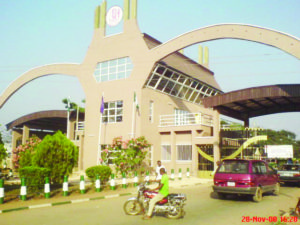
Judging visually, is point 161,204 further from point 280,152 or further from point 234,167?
point 280,152

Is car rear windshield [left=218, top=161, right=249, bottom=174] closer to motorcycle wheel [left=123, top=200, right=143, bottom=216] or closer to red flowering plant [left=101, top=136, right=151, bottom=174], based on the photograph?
motorcycle wheel [left=123, top=200, right=143, bottom=216]

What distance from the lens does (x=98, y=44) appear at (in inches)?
1319

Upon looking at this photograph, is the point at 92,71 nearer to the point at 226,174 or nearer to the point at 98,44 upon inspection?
the point at 98,44

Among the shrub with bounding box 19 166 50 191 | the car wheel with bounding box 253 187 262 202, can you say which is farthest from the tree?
the car wheel with bounding box 253 187 262 202

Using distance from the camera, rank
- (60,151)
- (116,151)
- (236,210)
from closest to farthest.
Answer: (236,210) → (60,151) → (116,151)

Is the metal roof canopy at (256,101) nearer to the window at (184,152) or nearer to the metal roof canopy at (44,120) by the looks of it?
the window at (184,152)

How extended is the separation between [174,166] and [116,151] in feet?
23.5

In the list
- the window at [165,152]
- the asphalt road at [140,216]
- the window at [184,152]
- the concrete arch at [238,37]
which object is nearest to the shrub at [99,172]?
the asphalt road at [140,216]

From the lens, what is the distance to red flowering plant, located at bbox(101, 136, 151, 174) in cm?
2370

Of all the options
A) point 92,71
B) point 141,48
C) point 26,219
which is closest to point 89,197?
point 26,219

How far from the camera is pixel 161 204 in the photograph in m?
9.77

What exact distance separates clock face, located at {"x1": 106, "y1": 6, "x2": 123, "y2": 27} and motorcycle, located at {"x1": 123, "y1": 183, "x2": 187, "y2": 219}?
25131mm

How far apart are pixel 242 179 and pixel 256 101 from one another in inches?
605

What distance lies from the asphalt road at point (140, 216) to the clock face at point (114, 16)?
22.9 meters
